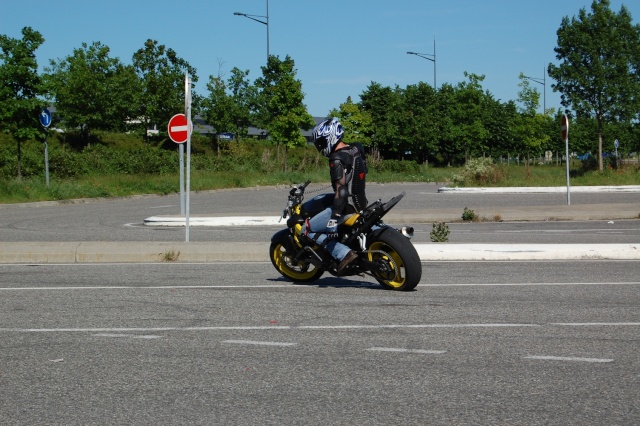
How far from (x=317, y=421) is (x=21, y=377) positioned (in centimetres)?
219

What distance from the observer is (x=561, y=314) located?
27.9 feet

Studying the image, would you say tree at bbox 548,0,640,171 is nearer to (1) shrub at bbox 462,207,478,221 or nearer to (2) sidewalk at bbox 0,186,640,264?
(1) shrub at bbox 462,207,478,221

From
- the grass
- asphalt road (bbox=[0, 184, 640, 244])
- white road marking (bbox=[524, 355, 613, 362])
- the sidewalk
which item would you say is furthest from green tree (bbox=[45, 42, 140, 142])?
white road marking (bbox=[524, 355, 613, 362])

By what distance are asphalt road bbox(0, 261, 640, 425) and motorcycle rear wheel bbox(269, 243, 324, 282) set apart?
0.79 ft

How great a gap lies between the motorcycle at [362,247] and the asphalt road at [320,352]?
0.25 metres

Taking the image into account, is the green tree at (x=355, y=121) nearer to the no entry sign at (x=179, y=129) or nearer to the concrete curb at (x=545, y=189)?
the concrete curb at (x=545, y=189)

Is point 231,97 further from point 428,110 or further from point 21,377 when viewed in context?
point 21,377

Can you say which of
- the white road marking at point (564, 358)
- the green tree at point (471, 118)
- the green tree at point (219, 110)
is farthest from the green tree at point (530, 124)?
the white road marking at point (564, 358)

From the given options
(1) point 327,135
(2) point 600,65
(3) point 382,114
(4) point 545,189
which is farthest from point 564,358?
(3) point 382,114

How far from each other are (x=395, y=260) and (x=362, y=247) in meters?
0.39

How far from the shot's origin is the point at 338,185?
33.2 feet

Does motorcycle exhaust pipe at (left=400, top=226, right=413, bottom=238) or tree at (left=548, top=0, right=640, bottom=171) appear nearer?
motorcycle exhaust pipe at (left=400, top=226, right=413, bottom=238)

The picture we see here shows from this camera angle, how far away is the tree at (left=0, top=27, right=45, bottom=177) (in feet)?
124

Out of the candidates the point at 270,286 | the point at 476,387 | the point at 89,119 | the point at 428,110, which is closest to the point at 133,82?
the point at 89,119
